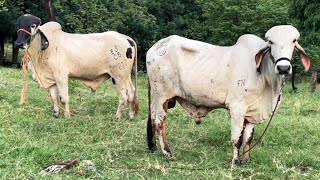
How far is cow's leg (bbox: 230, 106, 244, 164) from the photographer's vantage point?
229 inches

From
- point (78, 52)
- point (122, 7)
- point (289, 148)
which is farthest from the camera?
point (122, 7)

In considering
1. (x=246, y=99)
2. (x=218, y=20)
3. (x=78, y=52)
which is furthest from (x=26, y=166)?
(x=218, y=20)

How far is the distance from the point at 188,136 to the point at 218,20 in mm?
18174

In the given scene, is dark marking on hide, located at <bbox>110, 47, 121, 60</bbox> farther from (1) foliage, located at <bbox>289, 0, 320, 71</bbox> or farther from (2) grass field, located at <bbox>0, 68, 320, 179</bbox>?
(1) foliage, located at <bbox>289, 0, 320, 71</bbox>

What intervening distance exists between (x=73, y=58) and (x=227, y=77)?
3.93 meters

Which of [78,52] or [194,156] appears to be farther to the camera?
[78,52]

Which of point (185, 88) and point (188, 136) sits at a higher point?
point (185, 88)

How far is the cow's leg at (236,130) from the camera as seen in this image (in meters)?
5.81

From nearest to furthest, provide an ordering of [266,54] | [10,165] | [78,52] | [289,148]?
1. [10,165]
2. [266,54]
3. [289,148]
4. [78,52]

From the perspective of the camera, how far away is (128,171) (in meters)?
5.29

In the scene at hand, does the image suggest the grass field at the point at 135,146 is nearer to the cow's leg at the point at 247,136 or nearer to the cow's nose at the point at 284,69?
the cow's leg at the point at 247,136

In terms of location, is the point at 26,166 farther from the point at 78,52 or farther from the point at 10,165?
the point at 78,52

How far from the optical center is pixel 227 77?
5.86m

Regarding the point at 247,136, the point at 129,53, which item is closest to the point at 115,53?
the point at 129,53
